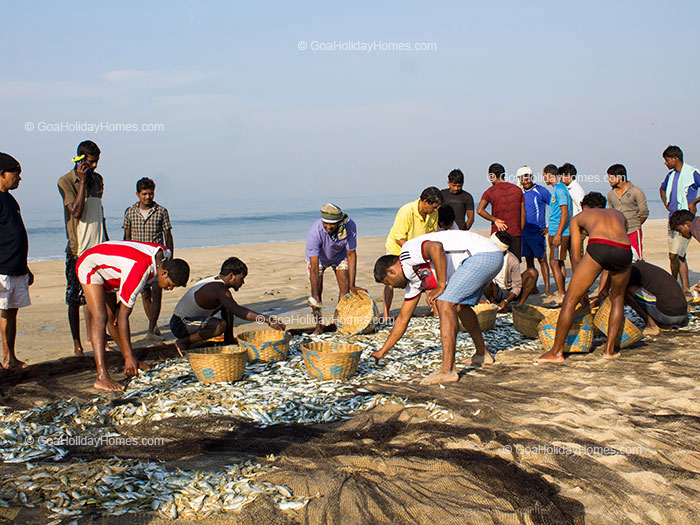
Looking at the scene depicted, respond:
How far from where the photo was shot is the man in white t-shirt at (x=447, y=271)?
5.66 meters

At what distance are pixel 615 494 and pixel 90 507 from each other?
2.86 metres

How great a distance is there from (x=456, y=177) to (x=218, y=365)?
503 cm

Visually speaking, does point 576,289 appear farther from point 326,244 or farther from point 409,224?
point 326,244

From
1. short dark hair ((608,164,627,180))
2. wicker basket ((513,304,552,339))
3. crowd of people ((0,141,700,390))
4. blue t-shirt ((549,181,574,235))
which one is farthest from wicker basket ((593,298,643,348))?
blue t-shirt ((549,181,574,235))

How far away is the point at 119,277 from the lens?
5.65 m

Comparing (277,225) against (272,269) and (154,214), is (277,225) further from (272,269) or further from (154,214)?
(154,214)

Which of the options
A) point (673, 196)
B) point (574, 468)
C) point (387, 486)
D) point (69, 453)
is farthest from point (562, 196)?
point (69, 453)

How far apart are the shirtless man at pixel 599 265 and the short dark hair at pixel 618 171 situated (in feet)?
11.3

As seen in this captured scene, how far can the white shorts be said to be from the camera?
609 cm

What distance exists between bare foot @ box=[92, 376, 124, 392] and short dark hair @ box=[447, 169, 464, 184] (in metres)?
5.56

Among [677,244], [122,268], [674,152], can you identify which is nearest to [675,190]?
[674,152]

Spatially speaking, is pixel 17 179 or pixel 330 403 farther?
pixel 17 179

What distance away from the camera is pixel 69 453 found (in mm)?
4234

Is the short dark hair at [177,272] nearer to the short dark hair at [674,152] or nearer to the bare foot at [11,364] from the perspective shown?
the bare foot at [11,364]
